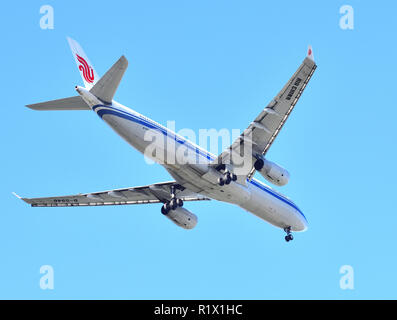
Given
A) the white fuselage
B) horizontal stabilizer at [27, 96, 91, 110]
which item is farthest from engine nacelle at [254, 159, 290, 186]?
horizontal stabilizer at [27, 96, 91, 110]

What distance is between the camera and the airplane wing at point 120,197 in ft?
144

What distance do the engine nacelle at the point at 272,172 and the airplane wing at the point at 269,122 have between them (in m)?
0.47

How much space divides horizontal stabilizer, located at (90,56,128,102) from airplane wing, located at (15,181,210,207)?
9.00m

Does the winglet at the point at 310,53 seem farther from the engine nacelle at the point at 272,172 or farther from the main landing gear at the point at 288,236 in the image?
the main landing gear at the point at 288,236

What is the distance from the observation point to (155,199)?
147ft

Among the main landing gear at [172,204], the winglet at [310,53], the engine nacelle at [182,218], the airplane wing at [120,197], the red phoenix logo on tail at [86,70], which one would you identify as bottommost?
the engine nacelle at [182,218]

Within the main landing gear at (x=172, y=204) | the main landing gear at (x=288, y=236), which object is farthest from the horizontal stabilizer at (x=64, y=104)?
the main landing gear at (x=288, y=236)

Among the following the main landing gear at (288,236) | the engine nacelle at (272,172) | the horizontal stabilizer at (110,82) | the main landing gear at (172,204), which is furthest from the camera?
the main landing gear at (288,236)

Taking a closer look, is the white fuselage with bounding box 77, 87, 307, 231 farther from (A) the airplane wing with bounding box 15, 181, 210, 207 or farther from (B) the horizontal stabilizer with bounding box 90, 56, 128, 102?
(A) the airplane wing with bounding box 15, 181, 210, 207

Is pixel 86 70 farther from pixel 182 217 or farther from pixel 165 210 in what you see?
pixel 182 217

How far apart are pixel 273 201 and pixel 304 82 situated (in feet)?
34.7

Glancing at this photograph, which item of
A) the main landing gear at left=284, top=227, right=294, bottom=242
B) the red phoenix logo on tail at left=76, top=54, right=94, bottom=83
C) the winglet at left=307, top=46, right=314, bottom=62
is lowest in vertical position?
the main landing gear at left=284, top=227, right=294, bottom=242

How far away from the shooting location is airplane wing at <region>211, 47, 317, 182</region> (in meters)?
34.0

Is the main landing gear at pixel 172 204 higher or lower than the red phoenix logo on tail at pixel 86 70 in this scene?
lower
